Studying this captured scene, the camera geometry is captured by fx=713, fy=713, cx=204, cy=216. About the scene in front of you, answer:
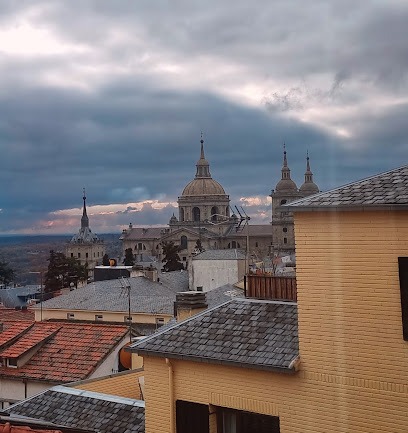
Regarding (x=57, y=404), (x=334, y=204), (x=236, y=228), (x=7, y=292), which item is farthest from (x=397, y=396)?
(x=236, y=228)

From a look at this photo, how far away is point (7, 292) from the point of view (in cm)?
7994

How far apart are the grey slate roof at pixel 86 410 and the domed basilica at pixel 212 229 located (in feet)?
437

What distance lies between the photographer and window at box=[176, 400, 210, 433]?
11391mm

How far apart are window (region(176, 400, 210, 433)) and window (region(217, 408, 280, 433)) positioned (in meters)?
0.22

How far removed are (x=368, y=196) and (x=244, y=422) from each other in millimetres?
4115

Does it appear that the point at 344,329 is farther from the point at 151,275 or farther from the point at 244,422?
the point at 151,275

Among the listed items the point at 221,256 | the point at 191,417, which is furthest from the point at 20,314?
the point at 191,417

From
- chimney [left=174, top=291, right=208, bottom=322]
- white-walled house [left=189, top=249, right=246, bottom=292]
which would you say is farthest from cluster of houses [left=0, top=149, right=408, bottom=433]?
white-walled house [left=189, top=249, right=246, bottom=292]

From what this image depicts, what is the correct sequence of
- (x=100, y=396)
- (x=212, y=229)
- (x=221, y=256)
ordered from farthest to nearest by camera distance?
(x=212, y=229), (x=221, y=256), (x=100, y=396)

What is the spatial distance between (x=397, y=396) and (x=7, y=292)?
246 ft

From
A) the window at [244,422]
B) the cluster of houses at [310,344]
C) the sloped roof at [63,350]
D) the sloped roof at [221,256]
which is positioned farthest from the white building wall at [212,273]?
the window at [244,422]

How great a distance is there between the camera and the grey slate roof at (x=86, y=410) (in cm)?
1440

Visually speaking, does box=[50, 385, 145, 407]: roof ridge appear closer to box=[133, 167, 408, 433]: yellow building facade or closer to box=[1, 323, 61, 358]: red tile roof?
box=[133, 167, 408, 433]: yellow building facade

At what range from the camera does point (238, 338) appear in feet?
37.3
